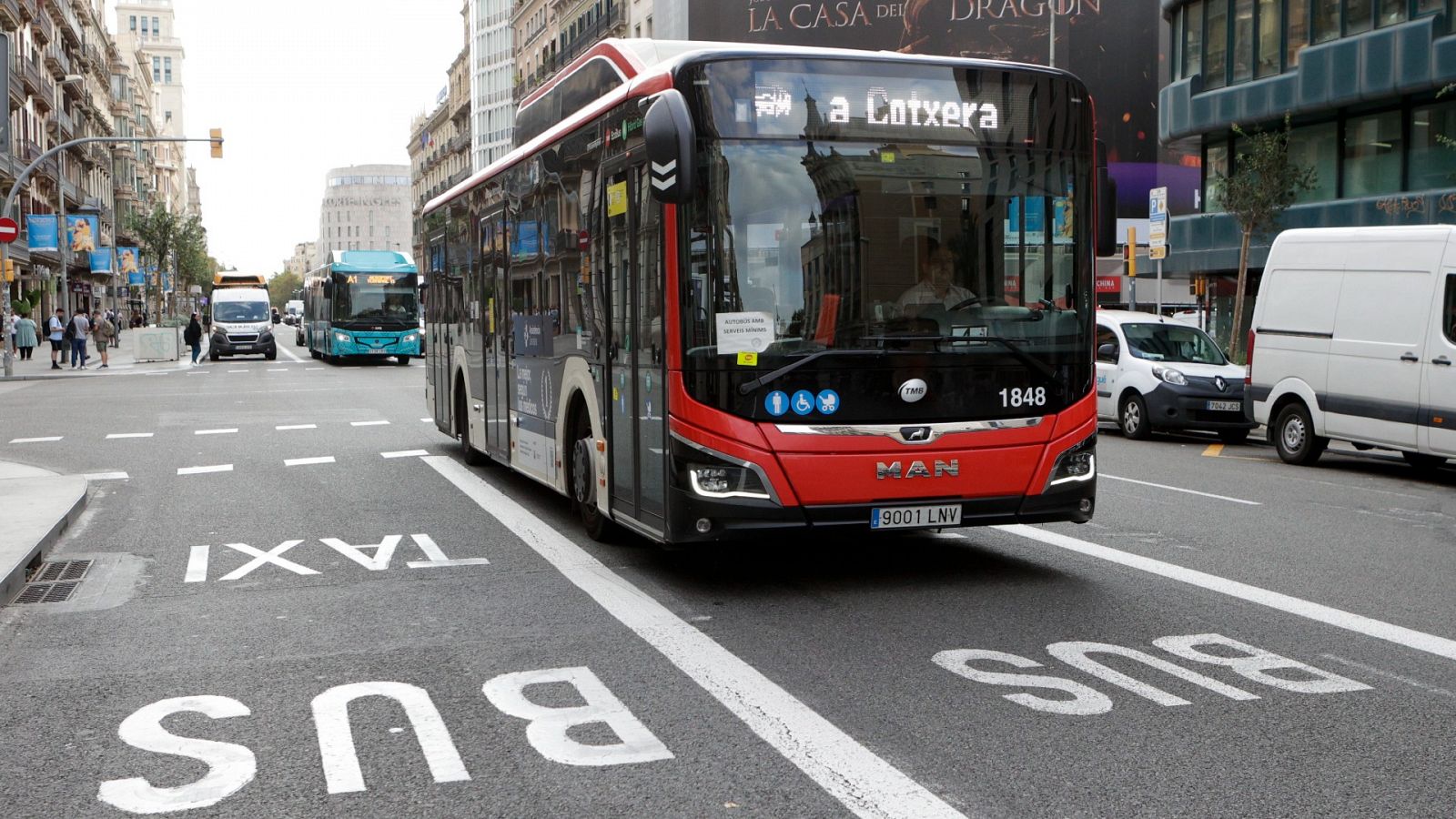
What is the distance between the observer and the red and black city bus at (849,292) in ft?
25.6

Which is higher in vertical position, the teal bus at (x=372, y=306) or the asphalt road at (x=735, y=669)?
the teal bus at (x=372, y=306)

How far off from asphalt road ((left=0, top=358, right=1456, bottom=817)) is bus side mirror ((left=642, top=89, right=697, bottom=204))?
2.09 metres

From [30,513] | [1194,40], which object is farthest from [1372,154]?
[30,513]

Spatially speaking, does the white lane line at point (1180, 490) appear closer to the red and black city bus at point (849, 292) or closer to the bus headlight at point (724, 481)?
the red and black city bus at point (849, 292)

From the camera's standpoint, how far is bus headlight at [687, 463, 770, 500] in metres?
7.83

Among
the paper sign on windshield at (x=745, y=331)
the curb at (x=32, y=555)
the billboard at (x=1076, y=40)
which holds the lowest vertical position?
the curb at (x=32, y=555)

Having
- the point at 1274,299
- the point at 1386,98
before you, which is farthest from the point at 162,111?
the point at 1274,299

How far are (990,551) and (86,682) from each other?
211 inches

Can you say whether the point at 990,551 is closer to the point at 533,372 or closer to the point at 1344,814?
the point at 533,372

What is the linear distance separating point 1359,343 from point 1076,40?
54.9m

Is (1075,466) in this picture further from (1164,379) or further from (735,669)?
(1164,379)

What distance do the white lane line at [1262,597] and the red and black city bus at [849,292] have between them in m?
0.78

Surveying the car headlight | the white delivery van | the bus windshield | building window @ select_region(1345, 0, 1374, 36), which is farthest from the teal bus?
the white delivery van

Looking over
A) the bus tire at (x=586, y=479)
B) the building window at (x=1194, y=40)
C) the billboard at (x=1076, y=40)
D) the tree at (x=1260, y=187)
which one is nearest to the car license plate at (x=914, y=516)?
the bus tire at (x=586, y=479)
